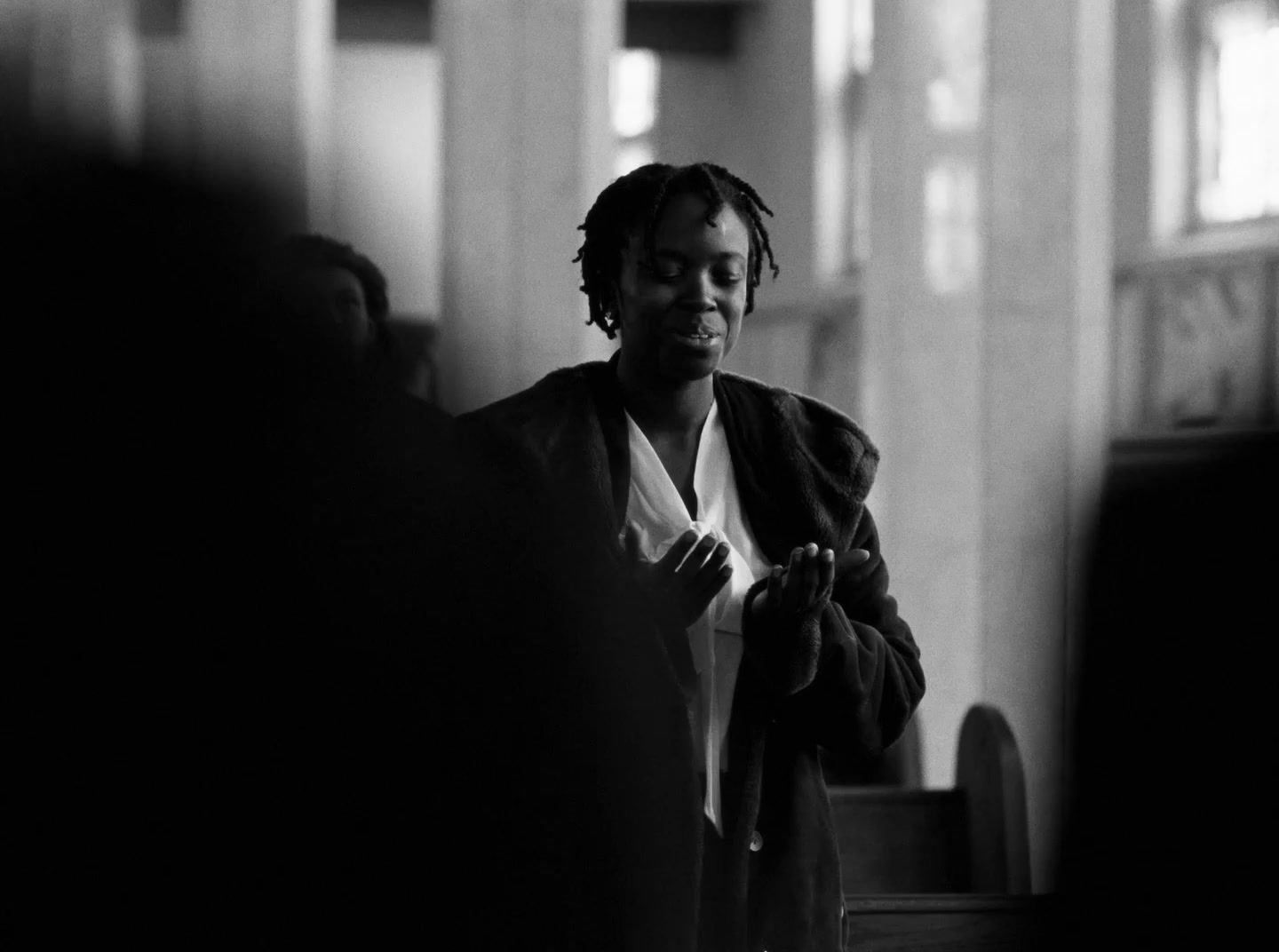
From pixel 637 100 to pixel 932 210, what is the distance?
7.53 m

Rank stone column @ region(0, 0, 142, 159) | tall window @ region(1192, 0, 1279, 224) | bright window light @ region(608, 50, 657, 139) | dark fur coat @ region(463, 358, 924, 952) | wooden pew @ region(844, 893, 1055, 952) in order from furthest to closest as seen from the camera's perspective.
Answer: bright window light @ region(608, 50, 657, 139) < tall window @ region(1192, 0, 1279, 224) < wooden pew @ region(844, 893, 1055, 952) < dark fur coat @ region(463, 358, 924, 952) < stone column @ region(0, 0, 142, 159)

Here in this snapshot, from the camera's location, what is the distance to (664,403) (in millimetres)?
1773


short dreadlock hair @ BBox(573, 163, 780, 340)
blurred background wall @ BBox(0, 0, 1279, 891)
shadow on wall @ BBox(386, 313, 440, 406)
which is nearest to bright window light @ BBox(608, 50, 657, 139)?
blurred background wall @ BBox(0, 0, 1279, 891)

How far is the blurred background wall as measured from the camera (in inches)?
22.0

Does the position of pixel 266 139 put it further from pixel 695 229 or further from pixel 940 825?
pixel 940 825

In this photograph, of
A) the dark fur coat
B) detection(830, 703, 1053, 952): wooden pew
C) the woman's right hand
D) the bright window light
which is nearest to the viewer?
the woman's right hand

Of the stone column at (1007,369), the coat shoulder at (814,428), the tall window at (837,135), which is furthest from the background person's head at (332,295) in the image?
the tall window at (837,135)

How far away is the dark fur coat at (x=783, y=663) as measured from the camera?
168cm

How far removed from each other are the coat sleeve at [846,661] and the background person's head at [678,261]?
25cm

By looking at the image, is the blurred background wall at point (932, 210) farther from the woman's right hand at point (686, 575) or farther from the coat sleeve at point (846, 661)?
the woman's right hand at point (686, 575)

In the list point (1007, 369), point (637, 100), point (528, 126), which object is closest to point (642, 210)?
point (528, 126)

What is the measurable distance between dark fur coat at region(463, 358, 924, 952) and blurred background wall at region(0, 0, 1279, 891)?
21 centimetres

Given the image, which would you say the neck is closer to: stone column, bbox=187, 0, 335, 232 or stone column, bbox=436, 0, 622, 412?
stone column, bbox=187, 0, 335, 232

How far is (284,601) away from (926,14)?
6.77m
